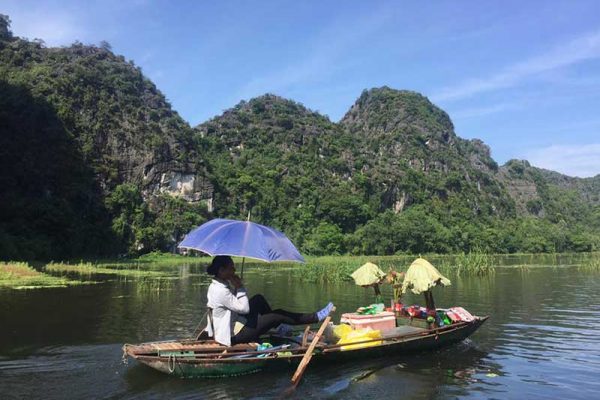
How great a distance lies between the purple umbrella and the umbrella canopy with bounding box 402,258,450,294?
11.7 ft

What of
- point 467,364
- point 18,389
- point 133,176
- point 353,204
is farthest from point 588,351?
point 353,204

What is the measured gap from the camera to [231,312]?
9.25m

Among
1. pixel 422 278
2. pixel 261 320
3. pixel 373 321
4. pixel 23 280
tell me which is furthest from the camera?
pixel 23 280

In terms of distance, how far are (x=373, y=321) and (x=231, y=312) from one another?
11.4ft

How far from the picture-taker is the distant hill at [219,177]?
57.4 metres

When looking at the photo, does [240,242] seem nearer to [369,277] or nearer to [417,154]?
[369,277]

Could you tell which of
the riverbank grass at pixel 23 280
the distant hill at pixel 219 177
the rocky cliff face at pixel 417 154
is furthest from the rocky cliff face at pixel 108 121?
the rocky cliff face at pixel 417 154

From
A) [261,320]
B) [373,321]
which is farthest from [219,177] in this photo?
[261,320]

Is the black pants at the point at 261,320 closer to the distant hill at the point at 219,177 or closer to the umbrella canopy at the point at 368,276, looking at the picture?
the umbrella canopy at the point at 368,276

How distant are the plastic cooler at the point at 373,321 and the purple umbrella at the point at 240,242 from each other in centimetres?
293

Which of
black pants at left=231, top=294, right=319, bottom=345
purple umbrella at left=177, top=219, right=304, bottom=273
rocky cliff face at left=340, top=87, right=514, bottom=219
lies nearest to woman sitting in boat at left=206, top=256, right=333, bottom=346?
black pants at left=231, top=294, right=319, bottom=345

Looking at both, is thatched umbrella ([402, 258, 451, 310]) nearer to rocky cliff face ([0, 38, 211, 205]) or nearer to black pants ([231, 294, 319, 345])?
black pants ([231, 294, 319, 345])

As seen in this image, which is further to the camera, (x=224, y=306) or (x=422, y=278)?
(x=422, y=278)

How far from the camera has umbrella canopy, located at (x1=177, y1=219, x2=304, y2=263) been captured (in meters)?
8.27
